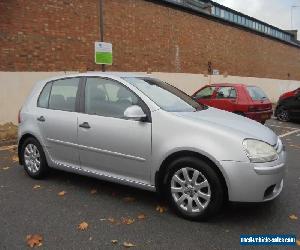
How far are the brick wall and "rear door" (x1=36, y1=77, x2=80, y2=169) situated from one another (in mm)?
5881

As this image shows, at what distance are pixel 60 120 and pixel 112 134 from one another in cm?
102

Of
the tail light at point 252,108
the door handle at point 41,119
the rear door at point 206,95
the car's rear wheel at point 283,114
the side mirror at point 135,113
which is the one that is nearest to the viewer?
the side mirror at point 135,113

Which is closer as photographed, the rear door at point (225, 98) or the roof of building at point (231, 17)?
the rear door at point (225, 98)

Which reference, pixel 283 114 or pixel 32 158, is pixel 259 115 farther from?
pixel 32 158

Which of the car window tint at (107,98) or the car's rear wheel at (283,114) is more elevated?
the car window tint at (107,98)

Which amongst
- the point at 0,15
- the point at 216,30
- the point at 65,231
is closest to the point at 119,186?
the point at 65,231

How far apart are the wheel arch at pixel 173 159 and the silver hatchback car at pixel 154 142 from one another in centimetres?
1

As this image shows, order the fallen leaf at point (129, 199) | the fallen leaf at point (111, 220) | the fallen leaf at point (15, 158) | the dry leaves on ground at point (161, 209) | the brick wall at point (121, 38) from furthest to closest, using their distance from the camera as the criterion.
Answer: the brick wall at point (121, 38) < the fallen leaf at point (15, 158) < the fallen leaf at point (129, 199) < the dry leaves on ground at point (161, 209) < the fallen leaf at point (111, 220)

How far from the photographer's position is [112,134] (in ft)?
15.8

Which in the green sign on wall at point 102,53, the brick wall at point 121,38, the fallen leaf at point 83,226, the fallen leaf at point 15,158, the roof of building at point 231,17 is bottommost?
the fallen leaf at point 83,226

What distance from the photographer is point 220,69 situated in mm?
22609

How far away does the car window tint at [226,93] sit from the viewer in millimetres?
11053

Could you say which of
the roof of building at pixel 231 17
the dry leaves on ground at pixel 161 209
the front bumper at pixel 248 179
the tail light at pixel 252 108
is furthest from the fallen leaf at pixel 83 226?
the roof of building at pixel 231 17

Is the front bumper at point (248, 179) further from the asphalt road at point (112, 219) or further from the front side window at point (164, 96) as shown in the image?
the front side window at point (164, 96)
